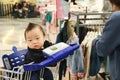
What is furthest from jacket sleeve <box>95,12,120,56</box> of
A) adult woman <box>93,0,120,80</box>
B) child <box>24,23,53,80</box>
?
child <box>24,23,53,80</box>

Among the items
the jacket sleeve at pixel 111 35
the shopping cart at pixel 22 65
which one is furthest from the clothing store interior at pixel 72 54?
the jacket sleeve at pixel 111 35

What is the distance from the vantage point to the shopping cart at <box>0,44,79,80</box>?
1.67m

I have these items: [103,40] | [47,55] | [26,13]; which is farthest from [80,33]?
[26,13]

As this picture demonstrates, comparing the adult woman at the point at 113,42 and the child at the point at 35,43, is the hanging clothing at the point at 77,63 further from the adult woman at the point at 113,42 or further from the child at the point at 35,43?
the child at the point at 35,43

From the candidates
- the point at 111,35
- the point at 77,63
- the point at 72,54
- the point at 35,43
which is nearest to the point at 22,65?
the point at 35,43

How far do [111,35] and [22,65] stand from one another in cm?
68

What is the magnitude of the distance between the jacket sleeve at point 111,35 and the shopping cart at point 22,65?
0.49 m

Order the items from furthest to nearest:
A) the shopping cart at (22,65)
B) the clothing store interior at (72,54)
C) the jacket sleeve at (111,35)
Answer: the jacket sleeve at (111,35)
the clothing store interior at (72,54)
the shopping cart at (22,65)

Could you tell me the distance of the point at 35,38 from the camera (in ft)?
6.61

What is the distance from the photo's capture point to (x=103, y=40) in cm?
228

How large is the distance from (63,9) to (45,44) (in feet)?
7.53

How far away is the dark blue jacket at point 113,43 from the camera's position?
2211 mm

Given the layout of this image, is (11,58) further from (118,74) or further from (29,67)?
(118,74)

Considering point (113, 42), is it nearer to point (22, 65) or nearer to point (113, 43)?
point (113, 43)
